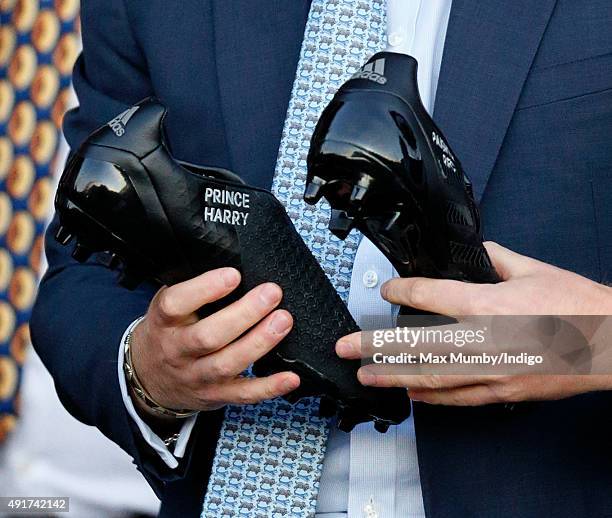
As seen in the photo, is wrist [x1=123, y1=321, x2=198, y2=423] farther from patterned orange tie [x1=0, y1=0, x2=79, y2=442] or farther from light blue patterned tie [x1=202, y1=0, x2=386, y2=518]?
patterned orange tie [x1=0, y1=0, x2=79, y2=442]

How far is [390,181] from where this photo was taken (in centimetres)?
73

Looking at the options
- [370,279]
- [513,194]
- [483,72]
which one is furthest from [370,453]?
[483,72]

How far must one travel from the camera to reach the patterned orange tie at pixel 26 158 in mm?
1977

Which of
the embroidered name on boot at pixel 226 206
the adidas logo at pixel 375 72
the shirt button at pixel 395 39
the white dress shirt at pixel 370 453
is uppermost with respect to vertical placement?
the adidas logo at pixel 375 72

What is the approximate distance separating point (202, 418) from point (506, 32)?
1.65 ft

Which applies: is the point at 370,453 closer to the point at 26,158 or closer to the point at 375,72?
the point at 375,72

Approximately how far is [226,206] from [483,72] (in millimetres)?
346

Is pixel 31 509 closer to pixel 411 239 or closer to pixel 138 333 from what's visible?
pixel 138 333

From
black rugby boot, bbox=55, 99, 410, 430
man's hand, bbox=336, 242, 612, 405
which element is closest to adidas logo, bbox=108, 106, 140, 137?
black rugby boot, bbox=55, 99, 410, 430

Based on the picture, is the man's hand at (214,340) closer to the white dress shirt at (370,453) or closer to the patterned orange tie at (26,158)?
the white dress shirt at (370,453)

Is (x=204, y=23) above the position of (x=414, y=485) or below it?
above

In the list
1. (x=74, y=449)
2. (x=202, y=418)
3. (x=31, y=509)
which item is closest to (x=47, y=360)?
(x=202, y=418)

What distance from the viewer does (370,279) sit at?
1.02 meters

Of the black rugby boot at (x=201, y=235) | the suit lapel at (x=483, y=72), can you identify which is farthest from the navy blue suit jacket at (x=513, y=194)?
the black rugby boot at (x=201, y=235)
